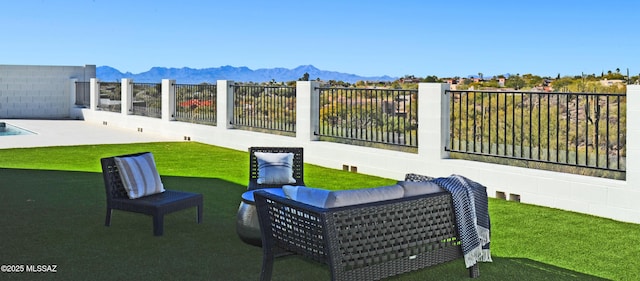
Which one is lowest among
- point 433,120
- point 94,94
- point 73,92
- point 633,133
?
point 633,133

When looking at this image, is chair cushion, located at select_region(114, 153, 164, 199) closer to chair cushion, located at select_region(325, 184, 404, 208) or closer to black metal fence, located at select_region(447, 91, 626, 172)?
chair cushion, located at select_region(325, 184, 404, 208)

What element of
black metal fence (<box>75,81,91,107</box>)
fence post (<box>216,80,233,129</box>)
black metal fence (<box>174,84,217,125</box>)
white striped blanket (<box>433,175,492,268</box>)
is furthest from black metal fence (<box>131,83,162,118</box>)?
white striped blanket (<box>433,175,492,268</box>)

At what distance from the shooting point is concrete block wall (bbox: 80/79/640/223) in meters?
8.27

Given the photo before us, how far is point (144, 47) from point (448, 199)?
235 feet

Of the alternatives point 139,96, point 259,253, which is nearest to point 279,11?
point 139,96

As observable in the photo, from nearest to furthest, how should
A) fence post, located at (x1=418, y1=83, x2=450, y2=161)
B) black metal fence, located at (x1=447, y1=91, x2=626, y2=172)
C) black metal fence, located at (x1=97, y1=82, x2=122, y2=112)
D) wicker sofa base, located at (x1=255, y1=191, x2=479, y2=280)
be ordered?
1. wicker sofa base, located at (x1=255, y1=191, x2=479, y2=280)
2. black metal fence, located at (x1=447, y1=91, x2=626, y2=172)
3. fence post, located at (x1=418, y1=83, x2=450, y2=161)
4. black metal fence, located at (x1=97, y1=82, x2=122, y2=112)

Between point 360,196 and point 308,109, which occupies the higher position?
point 308,109

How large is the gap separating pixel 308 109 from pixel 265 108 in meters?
2.32

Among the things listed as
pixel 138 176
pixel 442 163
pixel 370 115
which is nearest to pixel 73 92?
pixel 370 115

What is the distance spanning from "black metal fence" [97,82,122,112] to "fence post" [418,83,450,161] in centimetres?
1729

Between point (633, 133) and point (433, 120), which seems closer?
point (633, 133)

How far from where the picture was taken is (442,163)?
10.9 metres

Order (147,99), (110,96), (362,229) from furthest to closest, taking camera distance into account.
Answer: (110,96), (147,99), (362,229)

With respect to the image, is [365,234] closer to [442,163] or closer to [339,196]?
[339,196]
